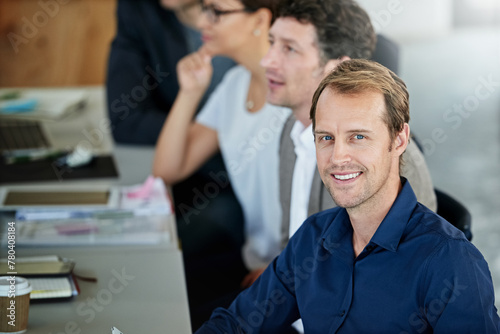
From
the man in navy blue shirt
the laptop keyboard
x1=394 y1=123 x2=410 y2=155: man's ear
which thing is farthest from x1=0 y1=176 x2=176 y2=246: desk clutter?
x1=394 y1=123 x2=410 y2=155: man's ear

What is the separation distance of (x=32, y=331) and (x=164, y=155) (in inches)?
38.0

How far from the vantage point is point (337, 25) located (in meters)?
1.35

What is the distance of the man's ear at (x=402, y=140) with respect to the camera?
3.56 feet

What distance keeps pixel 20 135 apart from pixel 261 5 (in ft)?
3.83

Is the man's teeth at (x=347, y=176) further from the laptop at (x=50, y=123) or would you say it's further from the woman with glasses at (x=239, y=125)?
the laptop at (x=50, y=123)

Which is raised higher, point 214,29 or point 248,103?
point 214,29

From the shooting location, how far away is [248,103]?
2047 mm

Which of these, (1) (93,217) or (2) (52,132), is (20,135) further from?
(1) (93,217)

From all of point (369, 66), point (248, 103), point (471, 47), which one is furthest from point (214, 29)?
point (471, 47)

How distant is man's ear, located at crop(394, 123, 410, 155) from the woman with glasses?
0.55m

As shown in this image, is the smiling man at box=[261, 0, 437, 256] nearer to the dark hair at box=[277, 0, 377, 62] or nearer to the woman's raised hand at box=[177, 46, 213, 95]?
the dark hair at box=[277, 0, 377, 62]

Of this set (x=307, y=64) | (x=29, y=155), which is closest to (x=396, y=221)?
(x=307, y=64)

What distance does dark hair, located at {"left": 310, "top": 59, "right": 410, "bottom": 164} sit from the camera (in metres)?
1.05

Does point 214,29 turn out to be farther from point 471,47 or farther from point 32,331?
point 471,47
